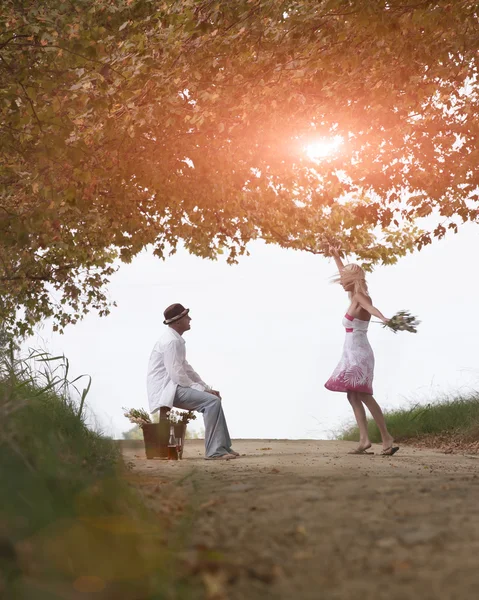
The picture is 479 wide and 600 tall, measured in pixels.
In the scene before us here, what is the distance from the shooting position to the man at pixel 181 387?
9320mm

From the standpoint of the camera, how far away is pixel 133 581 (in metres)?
2.36

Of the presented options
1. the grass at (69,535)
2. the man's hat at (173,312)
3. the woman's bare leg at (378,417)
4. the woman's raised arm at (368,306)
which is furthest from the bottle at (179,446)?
the grass at (69,535)

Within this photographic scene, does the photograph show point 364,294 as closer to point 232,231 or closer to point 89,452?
point 89,452

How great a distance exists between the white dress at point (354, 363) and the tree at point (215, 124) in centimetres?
370

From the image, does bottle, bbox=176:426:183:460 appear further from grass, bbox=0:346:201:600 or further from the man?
grass, bbox=0:346:201:600

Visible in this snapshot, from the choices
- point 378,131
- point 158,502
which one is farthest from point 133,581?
point 378,131

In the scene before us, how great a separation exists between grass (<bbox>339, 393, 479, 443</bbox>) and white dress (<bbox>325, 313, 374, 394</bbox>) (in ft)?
13.1

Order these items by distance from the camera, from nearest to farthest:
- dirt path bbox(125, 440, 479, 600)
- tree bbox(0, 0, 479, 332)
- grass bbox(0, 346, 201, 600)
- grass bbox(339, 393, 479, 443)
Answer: grass bbox(0, 346, 201, 600) < dirt path bbox(125, 440, 479, 600) < tree bbox(0, 0, 479, 332) < grass bbox(339, 393, 479, 443)

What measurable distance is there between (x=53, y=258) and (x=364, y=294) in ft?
36.0

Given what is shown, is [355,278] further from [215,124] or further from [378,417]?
[215,124]

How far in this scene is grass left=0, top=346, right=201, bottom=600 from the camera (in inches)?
92.3

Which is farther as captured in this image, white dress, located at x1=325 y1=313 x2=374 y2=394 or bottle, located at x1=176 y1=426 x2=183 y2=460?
bottle, located at x1=176 y1=426 x2=183 y2=460

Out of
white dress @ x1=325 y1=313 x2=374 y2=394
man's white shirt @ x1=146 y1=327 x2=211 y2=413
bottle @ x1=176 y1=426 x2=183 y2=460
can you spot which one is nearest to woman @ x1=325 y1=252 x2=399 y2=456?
white dress @ x1=325 y1=313 x2=374 y2=394

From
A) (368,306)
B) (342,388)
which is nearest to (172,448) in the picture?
(342,388)
